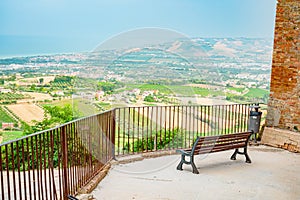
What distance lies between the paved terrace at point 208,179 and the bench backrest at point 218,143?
327 mm

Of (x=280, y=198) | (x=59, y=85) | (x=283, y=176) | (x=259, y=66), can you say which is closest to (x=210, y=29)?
(x=259, y=66)

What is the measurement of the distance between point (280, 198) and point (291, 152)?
106 inches

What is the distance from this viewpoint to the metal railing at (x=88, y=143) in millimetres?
2572

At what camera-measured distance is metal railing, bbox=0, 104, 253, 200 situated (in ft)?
8.44

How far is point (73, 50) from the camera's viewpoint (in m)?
12.9

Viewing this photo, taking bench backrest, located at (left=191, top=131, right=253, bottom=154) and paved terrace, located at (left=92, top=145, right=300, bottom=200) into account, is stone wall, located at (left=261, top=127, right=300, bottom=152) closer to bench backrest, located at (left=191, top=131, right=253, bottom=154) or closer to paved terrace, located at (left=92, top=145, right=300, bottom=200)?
paved terrace, located at (left=92, top=145, right=300, bottom=200)

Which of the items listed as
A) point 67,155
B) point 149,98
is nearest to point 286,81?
point 149,98

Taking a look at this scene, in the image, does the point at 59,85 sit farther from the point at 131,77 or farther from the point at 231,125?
the point at 231,125

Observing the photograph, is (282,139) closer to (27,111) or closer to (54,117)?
(54,117)

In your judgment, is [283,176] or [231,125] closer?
[283,176]

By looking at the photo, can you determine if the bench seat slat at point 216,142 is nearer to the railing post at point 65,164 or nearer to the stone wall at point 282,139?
the stone wall at point 282,139

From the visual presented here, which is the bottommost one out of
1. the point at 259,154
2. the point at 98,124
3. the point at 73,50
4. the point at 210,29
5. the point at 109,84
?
the point at 259,154

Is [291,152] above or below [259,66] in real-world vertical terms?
below

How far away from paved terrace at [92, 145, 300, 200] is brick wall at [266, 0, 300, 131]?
3.44ft
